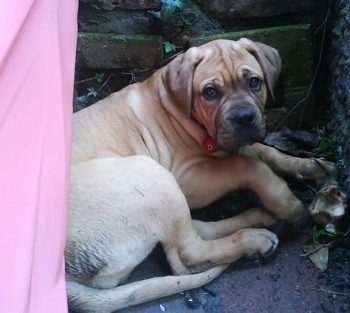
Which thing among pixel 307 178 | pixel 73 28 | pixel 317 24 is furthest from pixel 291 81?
pixel 73 28

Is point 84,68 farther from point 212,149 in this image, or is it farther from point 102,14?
point 212,149

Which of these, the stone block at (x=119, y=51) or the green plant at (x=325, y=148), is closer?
the green plant at (x=325, y=148)

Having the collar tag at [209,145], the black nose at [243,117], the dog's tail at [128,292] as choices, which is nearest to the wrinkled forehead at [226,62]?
the black nose at [243,117]

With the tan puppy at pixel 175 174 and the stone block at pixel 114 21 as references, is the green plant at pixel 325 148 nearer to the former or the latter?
the tan puppy at pixel 175 174

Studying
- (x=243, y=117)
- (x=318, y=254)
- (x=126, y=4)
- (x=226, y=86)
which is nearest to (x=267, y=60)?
(x=226, y=86)

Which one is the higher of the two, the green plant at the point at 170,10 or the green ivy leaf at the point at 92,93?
the green plant at the point at 170,10

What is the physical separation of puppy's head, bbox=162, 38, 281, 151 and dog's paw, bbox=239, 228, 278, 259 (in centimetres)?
44

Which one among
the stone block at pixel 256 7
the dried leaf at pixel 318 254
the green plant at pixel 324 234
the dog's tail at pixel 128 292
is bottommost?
the dried leaf at pixel 318 254

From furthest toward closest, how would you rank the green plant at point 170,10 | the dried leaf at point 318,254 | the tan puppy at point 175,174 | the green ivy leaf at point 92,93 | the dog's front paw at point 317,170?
1. the green ivy leaf at point 92,93
2. the green plant at point 170,10
3. the dog's front paw at point 317,170
4. the dried leaf at point 318,254
5. the tan puppy at point 175,174

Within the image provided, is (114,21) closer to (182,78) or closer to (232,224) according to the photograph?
(182,78)

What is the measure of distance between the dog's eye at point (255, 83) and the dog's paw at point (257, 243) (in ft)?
2.38

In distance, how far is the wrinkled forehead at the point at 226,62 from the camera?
308 centimetres

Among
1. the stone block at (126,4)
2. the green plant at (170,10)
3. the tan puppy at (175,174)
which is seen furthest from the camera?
the stone block at (126,4)

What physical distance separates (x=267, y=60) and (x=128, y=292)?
1.38m
